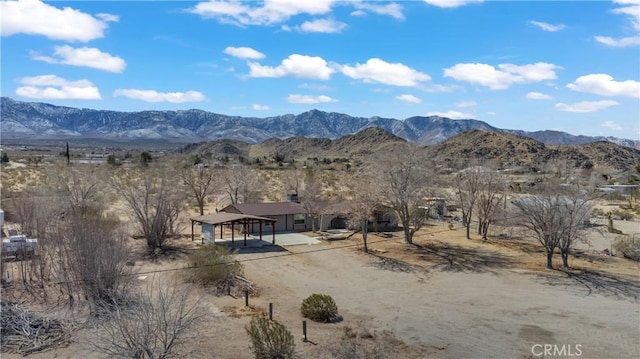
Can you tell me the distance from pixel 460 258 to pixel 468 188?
1060cm

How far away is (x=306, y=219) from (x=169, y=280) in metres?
20.3

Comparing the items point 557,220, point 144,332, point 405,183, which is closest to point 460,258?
point 557,220

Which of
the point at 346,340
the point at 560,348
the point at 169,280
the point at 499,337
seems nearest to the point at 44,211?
the point at 169,280

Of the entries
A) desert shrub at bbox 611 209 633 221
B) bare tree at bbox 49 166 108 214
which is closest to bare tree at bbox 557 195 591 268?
desert shrub at bbox 611 209 633 221

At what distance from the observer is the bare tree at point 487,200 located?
4109 cm

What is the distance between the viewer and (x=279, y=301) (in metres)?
23.4

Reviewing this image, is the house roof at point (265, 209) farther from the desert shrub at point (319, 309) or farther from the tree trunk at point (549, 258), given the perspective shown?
the desert shrub at point (319, 309)

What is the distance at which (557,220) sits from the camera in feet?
99.1

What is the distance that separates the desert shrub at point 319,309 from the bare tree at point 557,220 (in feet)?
52.5

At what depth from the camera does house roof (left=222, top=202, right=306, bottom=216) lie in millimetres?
42062

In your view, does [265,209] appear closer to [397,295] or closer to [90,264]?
[397,295]

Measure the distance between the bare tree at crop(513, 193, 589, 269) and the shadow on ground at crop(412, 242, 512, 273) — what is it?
293 centimetres

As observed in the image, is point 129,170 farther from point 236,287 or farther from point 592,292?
point 592,292

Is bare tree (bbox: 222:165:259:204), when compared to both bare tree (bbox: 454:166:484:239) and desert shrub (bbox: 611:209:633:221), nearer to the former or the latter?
bare tree (bbox: 454:166:484:239)
